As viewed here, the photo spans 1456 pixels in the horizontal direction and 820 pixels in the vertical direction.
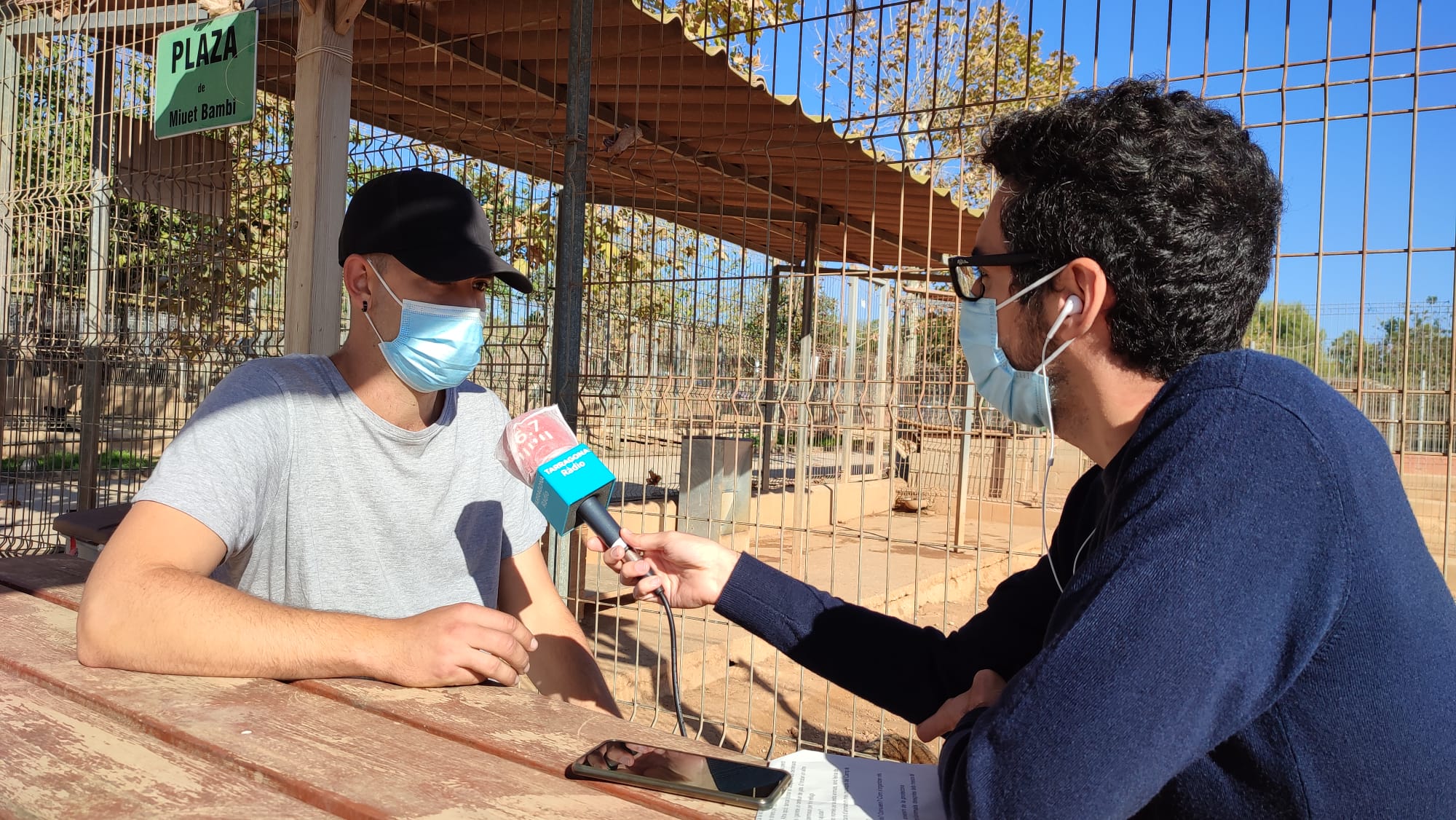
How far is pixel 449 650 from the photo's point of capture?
163 centimetres

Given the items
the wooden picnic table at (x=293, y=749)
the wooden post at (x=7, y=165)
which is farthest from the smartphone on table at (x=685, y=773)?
the wooden post at (x=7, y=165)

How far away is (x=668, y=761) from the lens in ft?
4.42

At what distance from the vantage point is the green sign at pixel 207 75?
3361 millimetres

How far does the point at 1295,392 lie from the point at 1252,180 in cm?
36

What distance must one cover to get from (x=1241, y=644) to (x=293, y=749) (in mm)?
1203

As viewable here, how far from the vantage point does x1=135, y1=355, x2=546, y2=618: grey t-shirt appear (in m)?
1.95

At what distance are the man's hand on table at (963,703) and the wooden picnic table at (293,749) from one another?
15.7 inches

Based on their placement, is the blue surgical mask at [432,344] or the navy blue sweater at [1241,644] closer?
the navy blue sweater at [1241,644]

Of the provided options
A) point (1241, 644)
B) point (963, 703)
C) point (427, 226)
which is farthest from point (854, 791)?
point (427, 226)

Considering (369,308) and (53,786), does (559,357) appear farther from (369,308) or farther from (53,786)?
(53,786)

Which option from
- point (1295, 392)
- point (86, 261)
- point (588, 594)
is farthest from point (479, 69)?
point (1295, 392)

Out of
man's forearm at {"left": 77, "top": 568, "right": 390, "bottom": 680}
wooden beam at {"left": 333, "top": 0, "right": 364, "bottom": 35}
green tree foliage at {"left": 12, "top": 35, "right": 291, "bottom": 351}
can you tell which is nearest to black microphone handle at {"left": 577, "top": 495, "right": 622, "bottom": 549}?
man's forearm at {"left": 77, "top": 568, "right": 390, "bottom": 680}

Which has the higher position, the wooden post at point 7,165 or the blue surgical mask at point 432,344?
the wooden post at point 7,165

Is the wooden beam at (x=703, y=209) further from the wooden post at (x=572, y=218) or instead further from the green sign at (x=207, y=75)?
the green sign at (x=207, y=75)
